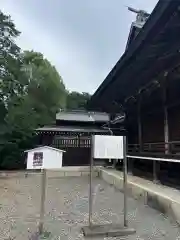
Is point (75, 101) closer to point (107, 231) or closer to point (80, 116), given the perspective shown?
point (80, 116)

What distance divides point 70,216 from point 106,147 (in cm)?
188

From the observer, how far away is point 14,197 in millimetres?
7250

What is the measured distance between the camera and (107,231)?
3877 mm

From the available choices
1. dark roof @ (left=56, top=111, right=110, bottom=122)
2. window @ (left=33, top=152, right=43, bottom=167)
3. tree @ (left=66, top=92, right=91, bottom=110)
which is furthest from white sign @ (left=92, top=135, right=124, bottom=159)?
tree @ (left=66, top=92, right=91, bottom=110)

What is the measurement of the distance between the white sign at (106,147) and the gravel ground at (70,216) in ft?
4.38

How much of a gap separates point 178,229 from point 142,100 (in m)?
5.42

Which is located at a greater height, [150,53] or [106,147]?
[150,53]

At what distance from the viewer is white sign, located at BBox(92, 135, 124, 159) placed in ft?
13.8

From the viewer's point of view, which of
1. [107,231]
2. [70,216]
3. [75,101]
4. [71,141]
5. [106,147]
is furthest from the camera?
[75,101]

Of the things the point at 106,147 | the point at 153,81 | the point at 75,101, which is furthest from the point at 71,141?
the point at 75,101

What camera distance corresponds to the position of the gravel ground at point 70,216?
399 centimetres

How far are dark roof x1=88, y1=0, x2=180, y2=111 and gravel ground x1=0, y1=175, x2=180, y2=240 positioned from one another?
319 centimetres

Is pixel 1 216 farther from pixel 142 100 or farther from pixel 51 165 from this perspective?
pixel 142 100

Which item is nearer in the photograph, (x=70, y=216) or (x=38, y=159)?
(x=38, y=159)
